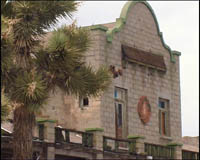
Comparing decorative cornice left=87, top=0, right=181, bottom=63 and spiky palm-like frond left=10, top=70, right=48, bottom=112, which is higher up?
decorative cornice left=87, top=0, right=181, bottom=63

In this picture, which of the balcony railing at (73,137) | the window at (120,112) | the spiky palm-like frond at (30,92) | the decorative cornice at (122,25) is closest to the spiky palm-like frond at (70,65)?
the spiky palm-like frond at (30,92)

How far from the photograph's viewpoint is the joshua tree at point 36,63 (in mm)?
25578

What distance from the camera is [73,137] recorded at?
→ 34969 millimetres

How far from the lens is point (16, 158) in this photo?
1039 inches

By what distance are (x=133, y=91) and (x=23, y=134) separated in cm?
1466

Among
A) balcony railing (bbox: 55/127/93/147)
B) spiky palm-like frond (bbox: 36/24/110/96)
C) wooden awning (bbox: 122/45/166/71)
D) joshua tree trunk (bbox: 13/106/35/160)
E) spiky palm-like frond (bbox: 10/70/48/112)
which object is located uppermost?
wooden awning (bbox: 122/45/166/71)

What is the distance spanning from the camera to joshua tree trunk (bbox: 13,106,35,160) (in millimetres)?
26359

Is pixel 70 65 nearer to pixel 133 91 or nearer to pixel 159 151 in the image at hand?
pixel 159 151

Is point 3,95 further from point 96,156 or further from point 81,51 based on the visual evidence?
point 96,156

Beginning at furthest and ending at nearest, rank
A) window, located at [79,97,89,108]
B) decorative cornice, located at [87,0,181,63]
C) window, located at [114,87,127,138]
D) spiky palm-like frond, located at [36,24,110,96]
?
window, located at [114,87,127,138]
decorative cornice, located at [87,0,181,63]
window, located at [79,97,89,108]
spiky palm-like frond, located at [36,24,110,96]

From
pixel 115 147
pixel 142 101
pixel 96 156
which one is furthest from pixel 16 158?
pixel 142 101

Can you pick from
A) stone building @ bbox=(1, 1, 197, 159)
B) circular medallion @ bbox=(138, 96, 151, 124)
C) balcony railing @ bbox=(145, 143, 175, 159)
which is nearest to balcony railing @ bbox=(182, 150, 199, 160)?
stone building @ bbox=(1, 1, 197, 159)

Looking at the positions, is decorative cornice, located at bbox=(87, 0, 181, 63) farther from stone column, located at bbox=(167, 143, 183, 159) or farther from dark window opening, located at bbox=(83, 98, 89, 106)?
stone column, located at bbox=(167, 143, 183, 159)

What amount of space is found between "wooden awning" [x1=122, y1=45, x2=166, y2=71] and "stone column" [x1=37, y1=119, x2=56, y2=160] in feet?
30.6
